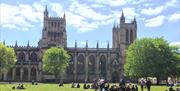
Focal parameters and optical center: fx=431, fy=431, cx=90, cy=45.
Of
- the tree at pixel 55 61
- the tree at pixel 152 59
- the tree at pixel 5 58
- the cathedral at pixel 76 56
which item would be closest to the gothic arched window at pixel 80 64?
the cathedral at pixel 76 56

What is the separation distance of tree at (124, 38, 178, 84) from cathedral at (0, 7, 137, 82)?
36438 millimetres

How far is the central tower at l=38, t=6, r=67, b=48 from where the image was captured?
13738cm

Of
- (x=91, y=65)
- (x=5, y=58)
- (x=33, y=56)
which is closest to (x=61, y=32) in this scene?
(x=33, y=56)

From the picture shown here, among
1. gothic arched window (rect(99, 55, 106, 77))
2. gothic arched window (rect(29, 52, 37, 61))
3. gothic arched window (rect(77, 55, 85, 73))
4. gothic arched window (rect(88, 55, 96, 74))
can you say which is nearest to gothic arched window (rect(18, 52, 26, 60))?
gothic arched window (rect(29, 52, 37, 61))

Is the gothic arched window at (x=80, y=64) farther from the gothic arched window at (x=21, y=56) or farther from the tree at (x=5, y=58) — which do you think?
the tree at (x=5, y=58)

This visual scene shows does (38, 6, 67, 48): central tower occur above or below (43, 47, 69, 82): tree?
above

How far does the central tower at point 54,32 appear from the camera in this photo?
137 m

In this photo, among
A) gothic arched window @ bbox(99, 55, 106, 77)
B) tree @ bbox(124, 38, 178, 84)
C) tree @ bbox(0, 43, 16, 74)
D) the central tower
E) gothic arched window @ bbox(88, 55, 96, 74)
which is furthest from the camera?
the central tower

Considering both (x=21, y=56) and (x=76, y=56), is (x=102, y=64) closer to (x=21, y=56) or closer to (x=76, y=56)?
(x=76, y=56)

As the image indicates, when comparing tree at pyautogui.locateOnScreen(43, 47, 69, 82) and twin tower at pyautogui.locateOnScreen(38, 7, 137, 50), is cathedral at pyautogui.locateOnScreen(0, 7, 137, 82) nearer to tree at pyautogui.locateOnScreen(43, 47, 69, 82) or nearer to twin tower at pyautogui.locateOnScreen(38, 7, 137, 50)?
twin tower at pyautogui.locateOnScreen(38, 7, 137, 50)

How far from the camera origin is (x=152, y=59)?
304 feet

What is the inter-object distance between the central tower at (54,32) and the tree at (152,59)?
44.0 m

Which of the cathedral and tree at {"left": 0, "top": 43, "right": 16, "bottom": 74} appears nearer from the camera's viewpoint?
tree at {"left": 0, "top": 43, "right": 16, "bottom": 74}

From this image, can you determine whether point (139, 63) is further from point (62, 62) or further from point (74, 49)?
point (74, 49)
